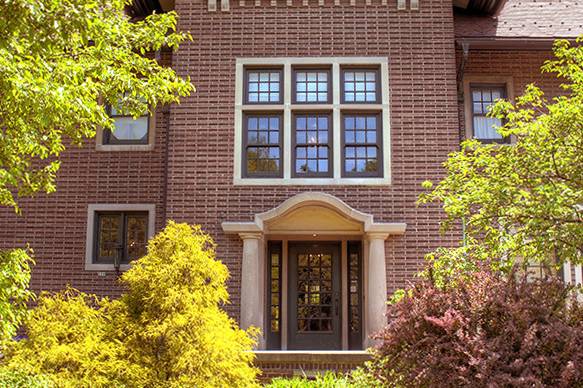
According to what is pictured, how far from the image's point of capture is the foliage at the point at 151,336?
7.48m

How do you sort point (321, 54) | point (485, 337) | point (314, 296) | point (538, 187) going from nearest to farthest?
point (485, 337), point (538, 187), point (321, 54), point (314, 296)

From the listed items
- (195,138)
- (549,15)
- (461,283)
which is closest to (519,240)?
(461,283)

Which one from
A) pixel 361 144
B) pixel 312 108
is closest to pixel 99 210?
pixel 312 108

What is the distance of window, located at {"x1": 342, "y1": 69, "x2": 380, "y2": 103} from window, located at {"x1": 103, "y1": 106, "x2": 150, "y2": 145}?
4.17 m

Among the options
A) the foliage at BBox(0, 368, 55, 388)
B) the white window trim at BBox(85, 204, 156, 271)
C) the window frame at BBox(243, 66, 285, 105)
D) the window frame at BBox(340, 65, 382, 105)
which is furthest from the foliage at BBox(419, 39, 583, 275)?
the white window trim at BBox(85, 204, 156, 271)

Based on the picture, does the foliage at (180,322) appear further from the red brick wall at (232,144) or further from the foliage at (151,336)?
the red brick wall at (232,144)

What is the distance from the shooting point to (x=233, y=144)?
1245 cm

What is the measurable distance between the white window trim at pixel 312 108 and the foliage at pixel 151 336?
4272 mm

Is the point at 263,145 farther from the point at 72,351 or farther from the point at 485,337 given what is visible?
the point at 485,337

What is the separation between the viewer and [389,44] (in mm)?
12766

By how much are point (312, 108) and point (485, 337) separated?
24.0 ft

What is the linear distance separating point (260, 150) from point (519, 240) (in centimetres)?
568

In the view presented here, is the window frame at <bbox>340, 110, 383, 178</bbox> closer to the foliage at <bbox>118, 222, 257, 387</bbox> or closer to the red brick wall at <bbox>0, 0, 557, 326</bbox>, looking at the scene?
the red brick wall at <bbox>0, 0, 557, 326</bbox>

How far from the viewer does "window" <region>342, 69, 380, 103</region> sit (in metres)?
12.7
